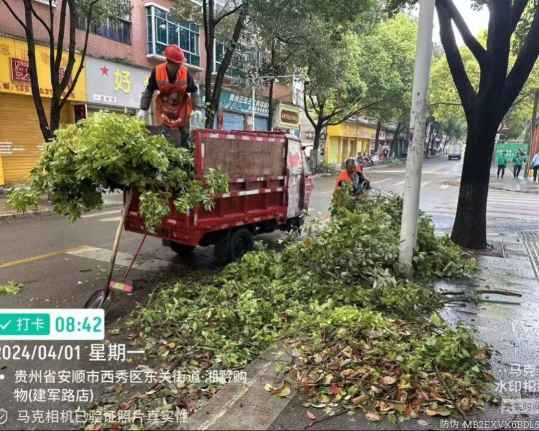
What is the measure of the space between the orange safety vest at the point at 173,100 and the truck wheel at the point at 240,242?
179 cm

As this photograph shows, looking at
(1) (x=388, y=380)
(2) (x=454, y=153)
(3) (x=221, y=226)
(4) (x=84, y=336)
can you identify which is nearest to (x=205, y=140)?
(3) (x=221, y=226)

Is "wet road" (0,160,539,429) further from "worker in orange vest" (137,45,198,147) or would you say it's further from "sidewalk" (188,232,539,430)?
"worker in orange vest" (137,45,198,147)

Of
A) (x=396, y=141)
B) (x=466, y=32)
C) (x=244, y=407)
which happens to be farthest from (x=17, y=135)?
(x=396, y=141)

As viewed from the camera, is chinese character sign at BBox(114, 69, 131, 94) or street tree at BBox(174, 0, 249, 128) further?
chinese character sign at BBox(114, 69, 131, 94)

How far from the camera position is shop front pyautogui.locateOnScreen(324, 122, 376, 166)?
38844 mm

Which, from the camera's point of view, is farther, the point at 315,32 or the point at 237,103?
the point at 237,103

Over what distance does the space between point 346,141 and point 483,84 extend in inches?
1427

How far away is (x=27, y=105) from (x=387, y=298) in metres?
14.3

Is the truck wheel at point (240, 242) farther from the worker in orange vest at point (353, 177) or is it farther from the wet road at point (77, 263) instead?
the worker in orange vest at point (353, 177)

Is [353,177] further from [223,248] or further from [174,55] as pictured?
[174,55]

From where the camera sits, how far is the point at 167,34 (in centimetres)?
1947

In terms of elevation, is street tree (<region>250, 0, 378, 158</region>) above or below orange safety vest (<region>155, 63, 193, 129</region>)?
above

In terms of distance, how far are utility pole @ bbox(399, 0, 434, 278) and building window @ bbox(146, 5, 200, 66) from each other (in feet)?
51.9
